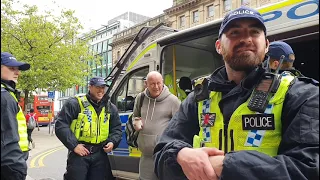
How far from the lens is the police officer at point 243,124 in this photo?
972 mm

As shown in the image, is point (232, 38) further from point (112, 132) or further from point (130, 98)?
point (130, 98)

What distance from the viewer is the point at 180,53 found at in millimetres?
5219

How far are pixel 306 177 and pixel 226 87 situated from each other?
52 cm

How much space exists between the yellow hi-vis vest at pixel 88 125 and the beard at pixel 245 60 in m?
2.38

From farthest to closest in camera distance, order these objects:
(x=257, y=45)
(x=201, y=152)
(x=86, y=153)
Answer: (x=86, y=153)
(x=257, y=45)
(x=201, y=152)

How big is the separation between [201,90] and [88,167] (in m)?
2.37

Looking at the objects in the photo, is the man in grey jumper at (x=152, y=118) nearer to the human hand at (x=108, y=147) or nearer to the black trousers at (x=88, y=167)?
the human hand at (x=108, y=147)

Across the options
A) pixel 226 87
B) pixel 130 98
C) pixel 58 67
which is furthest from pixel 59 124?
pixel 226 87

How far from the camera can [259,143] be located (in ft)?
3.76

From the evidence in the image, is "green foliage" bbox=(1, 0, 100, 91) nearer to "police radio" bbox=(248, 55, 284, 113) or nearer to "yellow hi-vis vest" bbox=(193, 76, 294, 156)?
"yellow hi-vis vest" bbox=(193, 76, 294, 156)

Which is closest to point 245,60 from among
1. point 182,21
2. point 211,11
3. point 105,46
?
point 105,46

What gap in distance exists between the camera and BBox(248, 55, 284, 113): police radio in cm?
114

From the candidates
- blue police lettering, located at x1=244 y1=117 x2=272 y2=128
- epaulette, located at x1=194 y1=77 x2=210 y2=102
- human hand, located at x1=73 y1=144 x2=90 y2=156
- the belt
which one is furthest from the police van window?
blue police lettering, located at x1=244 y1=117 x2=272 y2=128

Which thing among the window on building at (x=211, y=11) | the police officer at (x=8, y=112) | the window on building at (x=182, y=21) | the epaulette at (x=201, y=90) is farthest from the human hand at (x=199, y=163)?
the window on building at (x=182, y=21)
